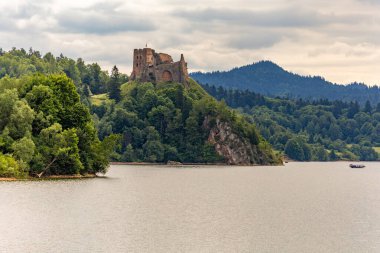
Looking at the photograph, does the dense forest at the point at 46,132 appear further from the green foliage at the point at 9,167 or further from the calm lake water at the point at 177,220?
the calm lake water at the point at 177,220

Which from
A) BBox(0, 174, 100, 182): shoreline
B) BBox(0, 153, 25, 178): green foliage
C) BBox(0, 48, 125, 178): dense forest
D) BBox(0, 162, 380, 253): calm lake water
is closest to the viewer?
BBox(0, 162, 380, 253): calm lake water

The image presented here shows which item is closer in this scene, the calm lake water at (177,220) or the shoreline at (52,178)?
the calm lake water at (177,220)

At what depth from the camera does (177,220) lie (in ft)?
250

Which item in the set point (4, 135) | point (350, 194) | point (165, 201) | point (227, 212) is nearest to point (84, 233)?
point (227, 212)

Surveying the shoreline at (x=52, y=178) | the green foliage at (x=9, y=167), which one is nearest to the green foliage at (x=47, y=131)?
the green foliage at (x=9, y=167)

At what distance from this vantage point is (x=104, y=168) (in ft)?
466

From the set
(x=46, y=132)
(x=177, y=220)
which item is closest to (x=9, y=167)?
(x=46, y=132)

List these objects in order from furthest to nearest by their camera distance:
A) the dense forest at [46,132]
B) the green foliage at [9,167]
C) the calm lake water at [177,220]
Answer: the dense forest at [46,132]
the green foliage at [9,167]
the calm lake water at [177,220]

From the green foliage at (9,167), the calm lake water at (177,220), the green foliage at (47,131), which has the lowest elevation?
the calm lake water at (177,220)

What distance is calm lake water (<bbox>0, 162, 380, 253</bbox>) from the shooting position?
60.0 metres

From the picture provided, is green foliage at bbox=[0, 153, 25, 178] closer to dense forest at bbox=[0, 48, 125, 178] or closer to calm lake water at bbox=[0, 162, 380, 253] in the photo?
dense forest at bbox=[0, 48, 125, 178]

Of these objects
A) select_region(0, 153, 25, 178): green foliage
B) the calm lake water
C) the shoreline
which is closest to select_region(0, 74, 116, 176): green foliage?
select_region(0, 153, 25, 178): green foliage

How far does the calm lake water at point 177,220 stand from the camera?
60.0 meters

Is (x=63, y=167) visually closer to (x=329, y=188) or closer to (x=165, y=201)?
(x=165, y=201)
